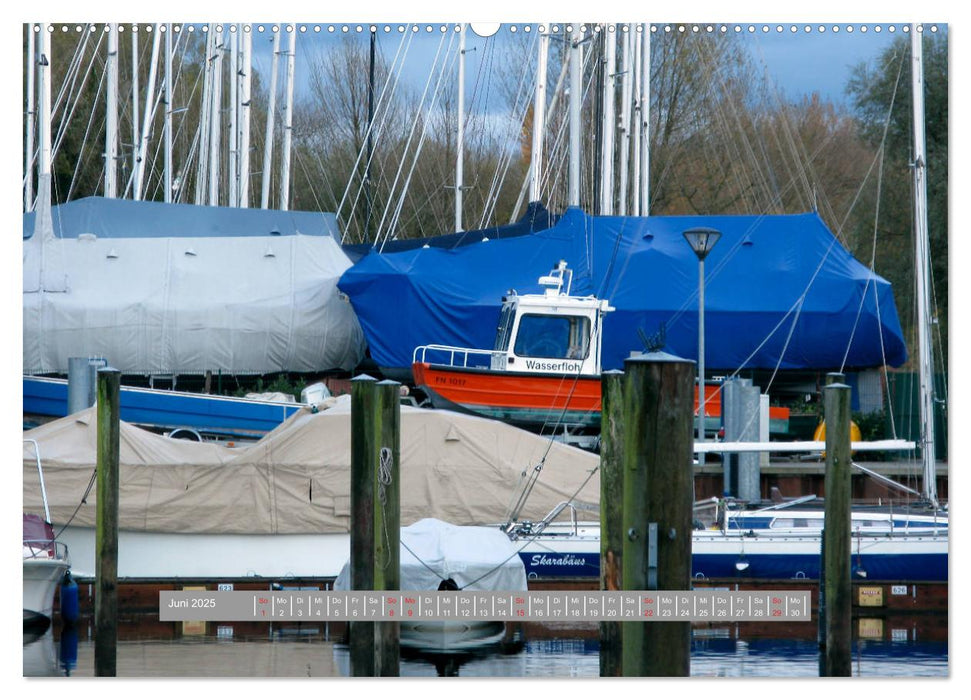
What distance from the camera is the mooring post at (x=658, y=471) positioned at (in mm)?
6367

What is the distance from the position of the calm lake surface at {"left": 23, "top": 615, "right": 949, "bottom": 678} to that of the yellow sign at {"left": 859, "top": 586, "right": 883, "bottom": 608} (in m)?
0.16

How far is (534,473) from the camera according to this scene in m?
12.7

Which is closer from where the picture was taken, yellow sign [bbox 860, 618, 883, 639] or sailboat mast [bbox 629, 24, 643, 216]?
yellow sign [bbox 860, 618, 883, 639]

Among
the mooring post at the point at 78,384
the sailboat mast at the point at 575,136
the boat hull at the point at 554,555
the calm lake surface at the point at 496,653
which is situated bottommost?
the calm lake surface at the point at 496,653

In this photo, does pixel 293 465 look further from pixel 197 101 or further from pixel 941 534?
pixel 197 101

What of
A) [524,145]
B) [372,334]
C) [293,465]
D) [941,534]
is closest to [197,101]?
[524,145]

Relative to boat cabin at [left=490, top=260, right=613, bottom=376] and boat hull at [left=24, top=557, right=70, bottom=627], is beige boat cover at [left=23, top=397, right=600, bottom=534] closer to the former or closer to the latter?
boat hull at [left=24, top=557, right=70, bottom=627]

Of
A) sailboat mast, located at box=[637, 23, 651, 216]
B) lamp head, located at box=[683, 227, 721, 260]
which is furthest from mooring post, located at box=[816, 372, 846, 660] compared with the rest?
sailboat mast, located at box=[637, 23, 651, 216]

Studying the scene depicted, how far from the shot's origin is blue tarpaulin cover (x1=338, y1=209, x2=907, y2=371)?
1839 centimetres

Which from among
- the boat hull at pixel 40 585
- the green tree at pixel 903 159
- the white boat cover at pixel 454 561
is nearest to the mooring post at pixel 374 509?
the white boat cover at pixel 454 561

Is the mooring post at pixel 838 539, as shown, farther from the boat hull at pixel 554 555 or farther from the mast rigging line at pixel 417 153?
the mast rigging line at pixel 417 153

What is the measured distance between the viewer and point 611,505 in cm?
855

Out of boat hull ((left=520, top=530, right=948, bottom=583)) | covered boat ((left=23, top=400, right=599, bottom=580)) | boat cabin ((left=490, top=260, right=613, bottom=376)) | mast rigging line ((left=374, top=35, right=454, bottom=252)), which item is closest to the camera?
boat hull ((left=520, top=530, right=948, bottom=583))

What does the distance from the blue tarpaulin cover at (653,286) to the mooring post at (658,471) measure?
1194 centimetres
